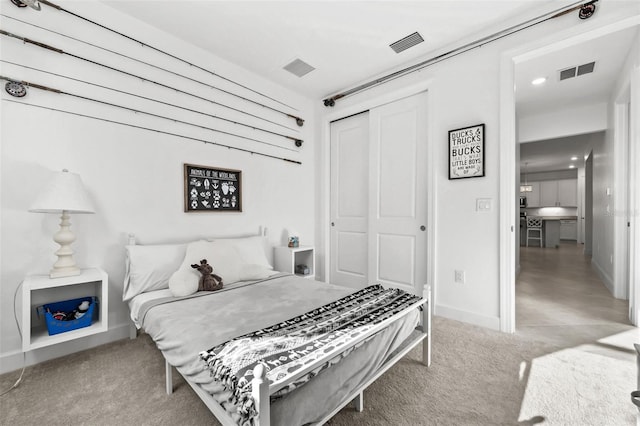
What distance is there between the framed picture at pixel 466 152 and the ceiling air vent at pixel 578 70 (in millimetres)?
1687

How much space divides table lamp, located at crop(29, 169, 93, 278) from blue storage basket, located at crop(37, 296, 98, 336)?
10.0 inches

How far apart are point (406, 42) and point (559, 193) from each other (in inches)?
401

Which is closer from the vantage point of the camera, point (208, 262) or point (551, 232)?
point (208, 262)

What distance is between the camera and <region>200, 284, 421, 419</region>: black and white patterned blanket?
962 millimetres

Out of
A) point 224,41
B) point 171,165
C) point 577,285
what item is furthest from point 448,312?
point 224,41

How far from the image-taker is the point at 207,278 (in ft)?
7.07

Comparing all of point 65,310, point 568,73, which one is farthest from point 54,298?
point 568,73

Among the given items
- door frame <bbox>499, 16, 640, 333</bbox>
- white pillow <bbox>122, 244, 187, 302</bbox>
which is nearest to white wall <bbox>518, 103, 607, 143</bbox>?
door frame <bbox>499, 16, 640, 333</bbox>

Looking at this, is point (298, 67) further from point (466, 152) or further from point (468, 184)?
point (468, 184)

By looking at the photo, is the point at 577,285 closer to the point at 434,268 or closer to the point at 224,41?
the point at 434,268

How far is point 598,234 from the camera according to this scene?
4.59 metres

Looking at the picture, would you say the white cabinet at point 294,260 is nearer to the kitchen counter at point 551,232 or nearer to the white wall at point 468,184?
the white wall at point 468,184

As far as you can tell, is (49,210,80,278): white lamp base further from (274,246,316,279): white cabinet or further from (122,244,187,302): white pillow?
(274,246,316,279): white cabinet

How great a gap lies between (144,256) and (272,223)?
1562 millimetres
